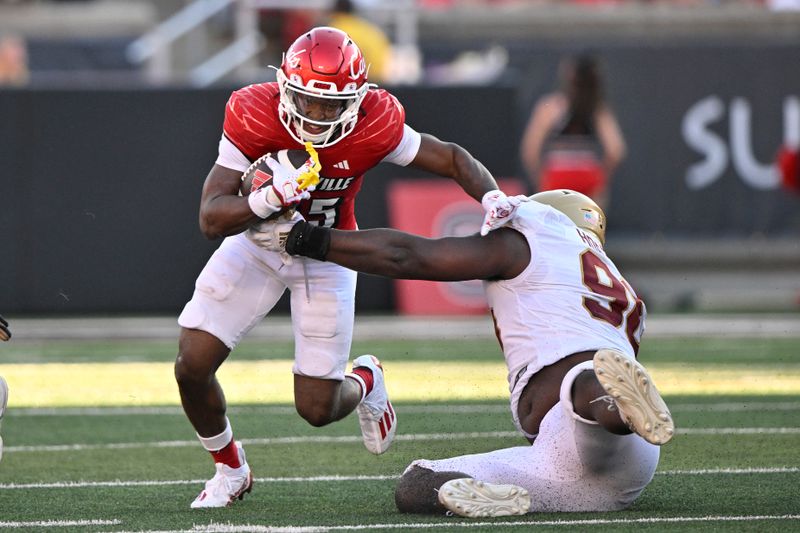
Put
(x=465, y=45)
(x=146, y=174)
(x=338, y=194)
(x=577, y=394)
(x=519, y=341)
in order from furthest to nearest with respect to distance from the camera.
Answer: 1. (x=465, y=45)
2. (x=146, y=174)
3. (x=338, y=194)
4. (x=519, y=341)
5. (x=577, y=394)

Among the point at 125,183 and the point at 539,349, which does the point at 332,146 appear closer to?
the point at 539,349

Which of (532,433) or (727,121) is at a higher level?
(532,433)

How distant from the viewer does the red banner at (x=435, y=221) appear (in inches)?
504

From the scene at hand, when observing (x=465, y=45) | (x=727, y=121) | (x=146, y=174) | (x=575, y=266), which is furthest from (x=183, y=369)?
(x=465, y=45)

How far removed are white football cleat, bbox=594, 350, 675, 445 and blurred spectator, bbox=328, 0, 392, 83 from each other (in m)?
9.01

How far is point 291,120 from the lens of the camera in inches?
217

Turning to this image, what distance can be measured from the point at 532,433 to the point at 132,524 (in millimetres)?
1321

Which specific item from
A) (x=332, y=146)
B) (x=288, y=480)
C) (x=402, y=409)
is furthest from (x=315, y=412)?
(x=402, y=409)

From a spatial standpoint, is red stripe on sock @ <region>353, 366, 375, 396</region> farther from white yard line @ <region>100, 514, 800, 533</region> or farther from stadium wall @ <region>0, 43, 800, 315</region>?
stadium wall @ <region>0, 43, 800, 315</region>

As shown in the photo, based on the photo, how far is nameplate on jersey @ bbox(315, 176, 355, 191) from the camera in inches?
224

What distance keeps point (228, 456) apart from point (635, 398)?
167cm

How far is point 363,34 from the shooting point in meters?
13.7

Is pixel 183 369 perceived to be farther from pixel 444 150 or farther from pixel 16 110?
pixel 16 110

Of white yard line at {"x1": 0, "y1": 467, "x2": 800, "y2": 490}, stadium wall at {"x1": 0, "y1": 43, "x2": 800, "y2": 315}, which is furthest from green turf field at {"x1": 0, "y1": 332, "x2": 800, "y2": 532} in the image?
stadium wall at {"x1": 0, "y1": 43, "x2": 800, "y2": 315}
